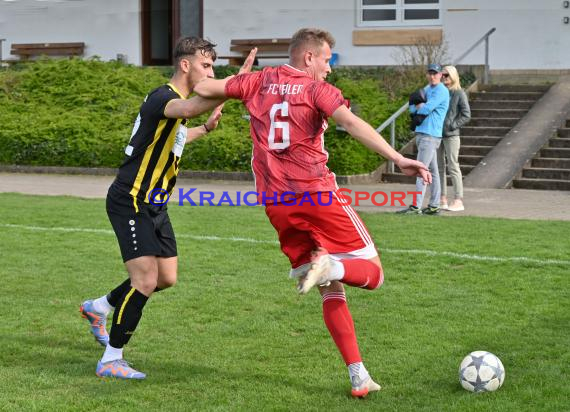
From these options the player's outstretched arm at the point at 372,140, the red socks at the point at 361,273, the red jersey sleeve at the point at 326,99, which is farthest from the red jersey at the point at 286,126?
the red socks at the point at 361,273

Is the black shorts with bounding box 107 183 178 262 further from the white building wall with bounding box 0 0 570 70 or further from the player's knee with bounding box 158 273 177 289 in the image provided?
the white building wall with bounding box 0 0 570 70

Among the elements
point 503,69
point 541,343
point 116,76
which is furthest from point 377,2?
point 541,343

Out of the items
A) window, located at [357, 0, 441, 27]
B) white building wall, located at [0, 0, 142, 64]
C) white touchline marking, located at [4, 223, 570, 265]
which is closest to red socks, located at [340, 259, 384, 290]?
white touchline marking, located at [4, 223, 570, 265]

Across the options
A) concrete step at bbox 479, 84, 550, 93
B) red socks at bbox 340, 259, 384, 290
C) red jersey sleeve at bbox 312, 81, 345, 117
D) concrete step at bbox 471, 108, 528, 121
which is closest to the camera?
red jersey sleeve at bbox 312, 81, 345, 117

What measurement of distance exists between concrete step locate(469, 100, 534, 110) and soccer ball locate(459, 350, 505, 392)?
1517 centimetres

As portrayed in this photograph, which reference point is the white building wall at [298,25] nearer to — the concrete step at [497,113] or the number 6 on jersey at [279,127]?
the concrete step at [497,113]

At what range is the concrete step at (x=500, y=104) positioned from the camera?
2042 cm

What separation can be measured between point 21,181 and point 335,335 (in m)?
13.8

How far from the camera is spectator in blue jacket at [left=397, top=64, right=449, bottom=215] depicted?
13555 millimetres

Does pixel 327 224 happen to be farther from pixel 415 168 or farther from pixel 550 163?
pixel 550 163

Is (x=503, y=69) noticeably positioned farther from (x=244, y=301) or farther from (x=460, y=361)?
(x=460, y=361)

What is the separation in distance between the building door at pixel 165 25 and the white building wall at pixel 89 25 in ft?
1.24

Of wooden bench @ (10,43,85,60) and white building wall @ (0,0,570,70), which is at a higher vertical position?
white building wall @ (0,0,570,70)

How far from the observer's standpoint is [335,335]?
580 cm
